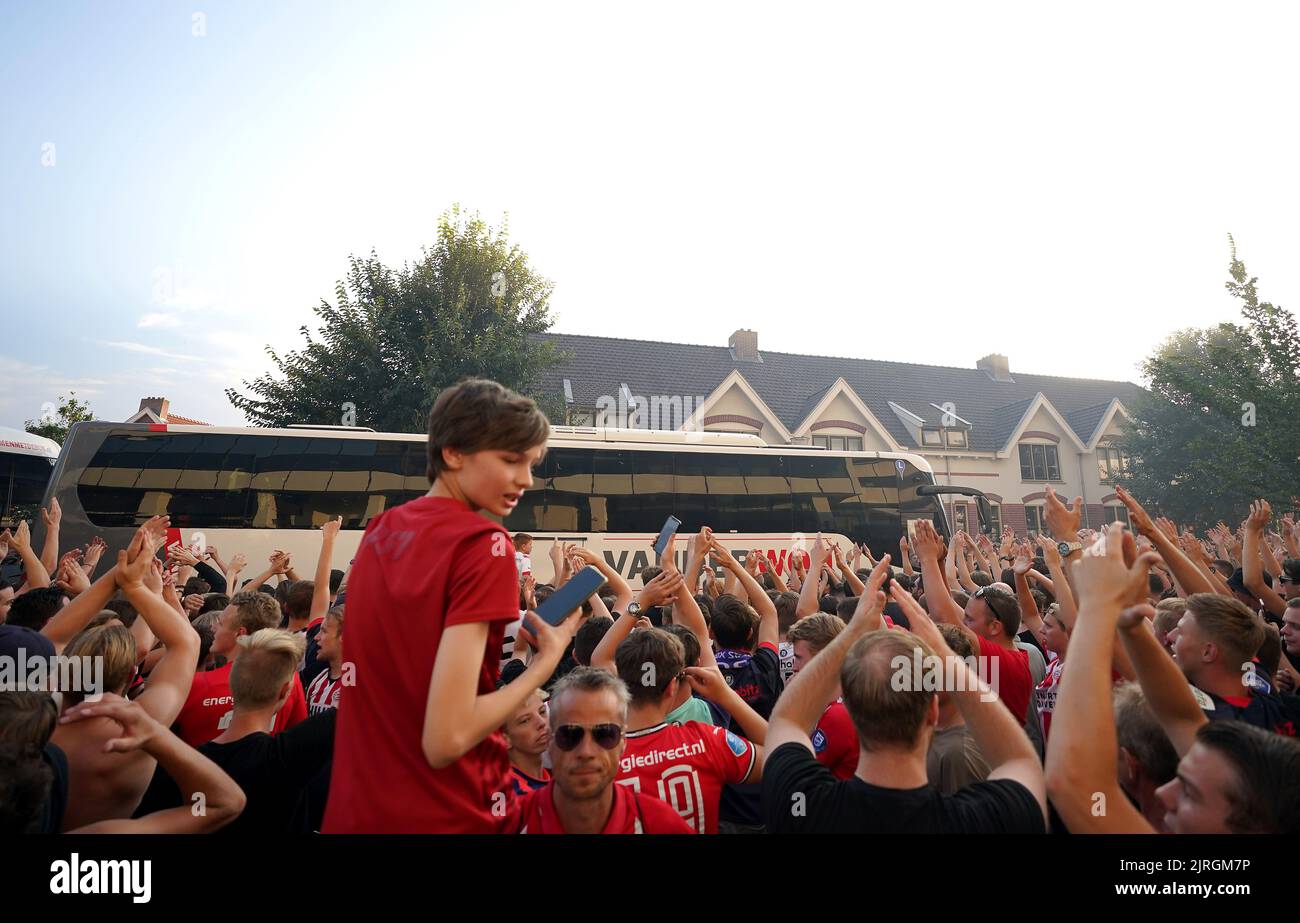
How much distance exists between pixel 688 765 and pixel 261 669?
1764 mm

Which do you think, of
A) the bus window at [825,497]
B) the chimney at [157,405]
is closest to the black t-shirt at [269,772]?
the bus window at [825,497]

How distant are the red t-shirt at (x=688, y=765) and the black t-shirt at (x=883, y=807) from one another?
92 centimetres

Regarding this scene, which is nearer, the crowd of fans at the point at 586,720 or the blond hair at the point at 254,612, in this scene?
the crowd of fans at the point at 586,720

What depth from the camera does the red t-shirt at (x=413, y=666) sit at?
5.47 ft

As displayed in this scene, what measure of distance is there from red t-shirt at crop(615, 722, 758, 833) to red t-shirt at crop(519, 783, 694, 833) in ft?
1.48

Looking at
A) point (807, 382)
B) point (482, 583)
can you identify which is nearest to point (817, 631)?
point (482, 583)

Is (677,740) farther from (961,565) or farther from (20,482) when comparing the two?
(20,482)

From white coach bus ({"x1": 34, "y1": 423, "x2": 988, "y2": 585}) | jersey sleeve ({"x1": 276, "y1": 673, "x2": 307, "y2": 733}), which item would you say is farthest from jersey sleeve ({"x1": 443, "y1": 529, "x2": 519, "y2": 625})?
white coach bus ({"x1": 34, "y1": 423, "x2": 988, "y2": 585})

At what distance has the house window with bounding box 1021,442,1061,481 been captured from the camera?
36.2 meters

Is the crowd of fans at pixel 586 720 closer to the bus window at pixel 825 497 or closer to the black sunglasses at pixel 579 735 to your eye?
the black sunglasses at pixel 579 735

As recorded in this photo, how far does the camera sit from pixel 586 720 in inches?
90.4

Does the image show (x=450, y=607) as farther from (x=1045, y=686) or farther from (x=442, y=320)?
(x=442, y=320)

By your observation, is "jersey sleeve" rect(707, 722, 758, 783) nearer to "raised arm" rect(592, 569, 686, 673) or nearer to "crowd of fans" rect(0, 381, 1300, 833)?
"crowd of fans" rect(0, 381, 1300, 833)
